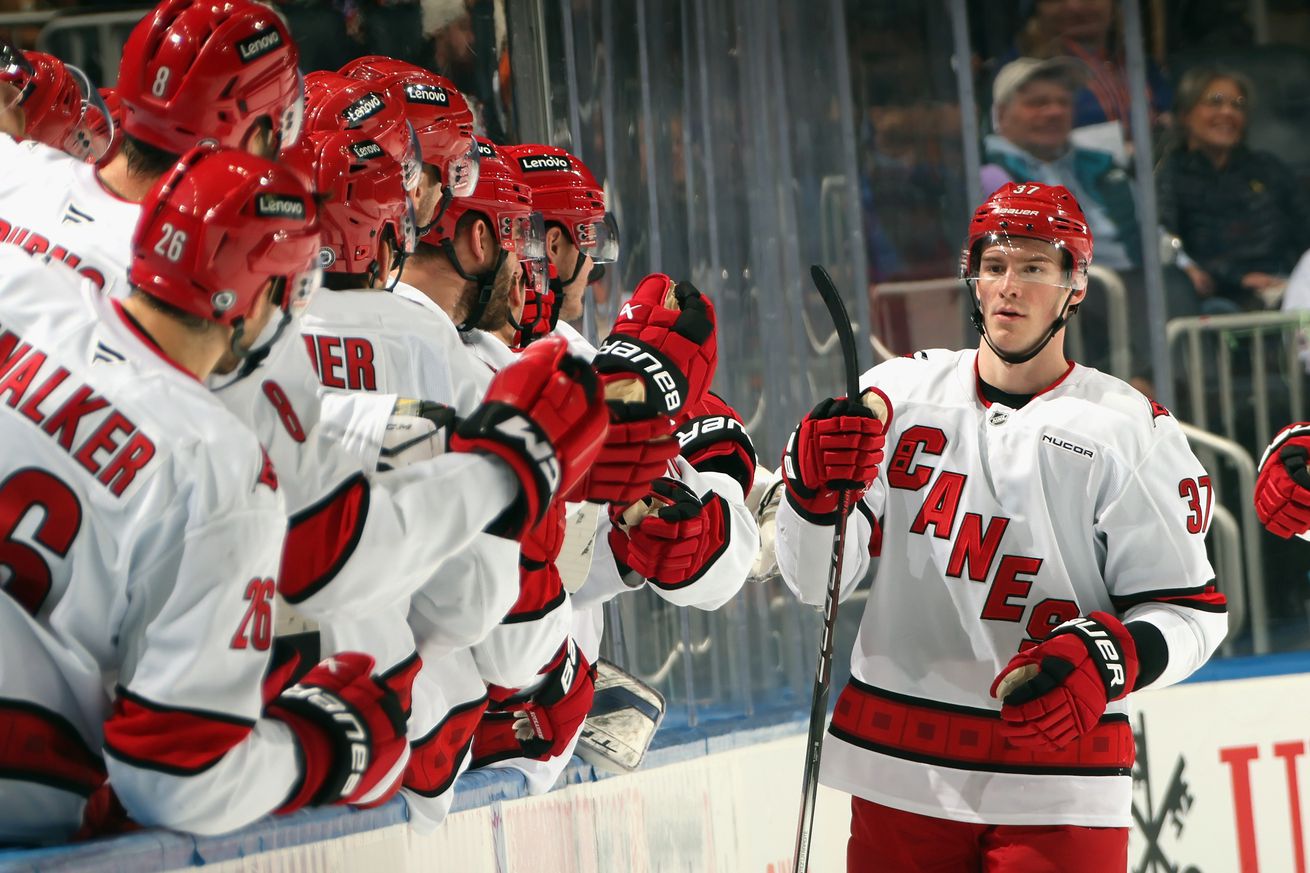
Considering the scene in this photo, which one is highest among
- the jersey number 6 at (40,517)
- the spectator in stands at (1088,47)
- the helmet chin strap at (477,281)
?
the spectator in stands at (1088,47)

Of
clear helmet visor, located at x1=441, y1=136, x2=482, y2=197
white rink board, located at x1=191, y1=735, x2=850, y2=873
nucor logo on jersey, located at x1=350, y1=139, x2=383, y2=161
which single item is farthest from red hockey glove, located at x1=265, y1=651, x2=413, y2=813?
clear helmet visor, located at x1=441, y1=136, x2=482, y2=197

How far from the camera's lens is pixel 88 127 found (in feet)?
9.11

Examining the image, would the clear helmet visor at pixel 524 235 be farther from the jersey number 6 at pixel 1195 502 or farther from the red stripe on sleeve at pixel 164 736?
the red stripe on sleeve at pixel 164 736

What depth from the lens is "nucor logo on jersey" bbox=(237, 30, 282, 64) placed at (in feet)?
5.91

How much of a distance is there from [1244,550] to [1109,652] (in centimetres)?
277

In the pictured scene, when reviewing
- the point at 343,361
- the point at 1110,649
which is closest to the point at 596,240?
the point at 343,361

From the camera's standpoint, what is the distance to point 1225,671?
179 inches

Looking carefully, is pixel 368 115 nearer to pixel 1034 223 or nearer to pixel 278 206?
pixel 278 206

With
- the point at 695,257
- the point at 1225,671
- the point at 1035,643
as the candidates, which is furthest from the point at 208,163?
the point at 1225,671

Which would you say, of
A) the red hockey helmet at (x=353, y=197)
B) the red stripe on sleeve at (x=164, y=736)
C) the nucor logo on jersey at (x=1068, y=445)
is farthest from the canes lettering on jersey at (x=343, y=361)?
the nucor logo on jersey at (x=1068, y=445)

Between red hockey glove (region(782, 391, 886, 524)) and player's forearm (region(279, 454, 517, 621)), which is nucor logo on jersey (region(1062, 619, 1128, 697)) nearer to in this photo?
red hockey glove (region(782, 391, 886, 524))

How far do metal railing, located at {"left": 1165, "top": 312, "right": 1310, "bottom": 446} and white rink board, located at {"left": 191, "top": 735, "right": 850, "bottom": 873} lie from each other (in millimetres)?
2078

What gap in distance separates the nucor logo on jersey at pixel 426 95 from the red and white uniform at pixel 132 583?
1.11m

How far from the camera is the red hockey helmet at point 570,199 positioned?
3.11 metres
